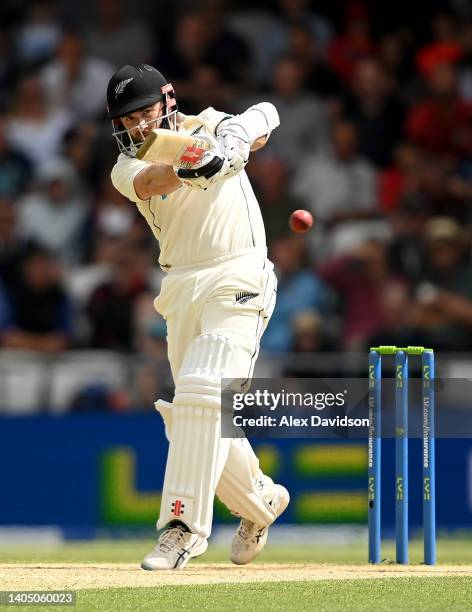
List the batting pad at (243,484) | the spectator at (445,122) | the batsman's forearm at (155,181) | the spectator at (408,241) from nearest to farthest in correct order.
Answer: the batsman's forearm at (155,181) < the batting pad at (243,484) < the spectator at (408,241) < the spectator at (445,122)

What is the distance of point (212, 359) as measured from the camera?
5.57 m

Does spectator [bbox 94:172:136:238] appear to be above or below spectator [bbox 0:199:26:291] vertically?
above

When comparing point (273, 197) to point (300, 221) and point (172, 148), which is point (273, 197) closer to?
point (300, 221)

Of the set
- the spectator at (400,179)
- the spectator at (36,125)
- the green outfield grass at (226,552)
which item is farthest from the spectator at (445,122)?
the green outfield grass at (226,552)

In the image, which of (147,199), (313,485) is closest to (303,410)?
(147,199)

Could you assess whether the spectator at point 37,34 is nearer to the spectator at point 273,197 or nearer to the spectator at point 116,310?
the spectator at point 273,197

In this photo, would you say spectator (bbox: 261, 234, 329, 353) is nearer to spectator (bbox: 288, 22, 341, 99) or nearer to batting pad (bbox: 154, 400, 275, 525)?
spectator (bbox: 288, 22, 341, 99)

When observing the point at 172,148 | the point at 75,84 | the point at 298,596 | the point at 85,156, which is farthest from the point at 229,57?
the point at 298,596

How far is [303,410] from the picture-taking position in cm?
603

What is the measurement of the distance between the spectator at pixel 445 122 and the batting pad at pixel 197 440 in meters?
6.00

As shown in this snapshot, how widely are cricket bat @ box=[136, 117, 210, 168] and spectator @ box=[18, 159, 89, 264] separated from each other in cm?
→ 577

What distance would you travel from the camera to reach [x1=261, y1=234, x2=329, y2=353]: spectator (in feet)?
32.7

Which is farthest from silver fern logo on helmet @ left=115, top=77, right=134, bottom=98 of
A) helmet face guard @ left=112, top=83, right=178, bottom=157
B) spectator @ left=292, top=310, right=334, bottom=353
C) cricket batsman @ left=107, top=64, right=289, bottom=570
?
spectator @ left=292, top=310, right=334, bottom=353

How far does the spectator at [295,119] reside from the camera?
1135 cm
